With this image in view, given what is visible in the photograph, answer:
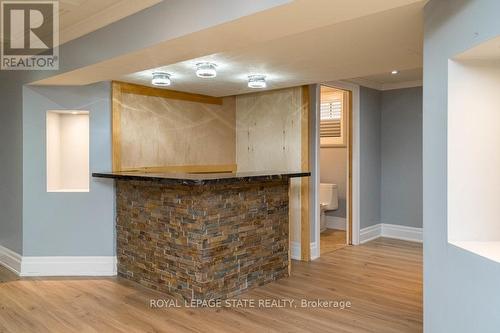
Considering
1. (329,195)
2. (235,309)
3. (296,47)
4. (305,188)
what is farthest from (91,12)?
(329,195)

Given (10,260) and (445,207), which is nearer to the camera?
(445,207)

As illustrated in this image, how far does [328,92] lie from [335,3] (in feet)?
15.7

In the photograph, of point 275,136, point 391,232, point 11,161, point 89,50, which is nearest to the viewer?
point 89,50

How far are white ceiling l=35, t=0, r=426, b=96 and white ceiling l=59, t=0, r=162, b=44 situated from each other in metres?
0.27

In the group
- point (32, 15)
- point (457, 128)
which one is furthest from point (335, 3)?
point (32, 15)

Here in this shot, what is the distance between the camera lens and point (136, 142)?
170 inches

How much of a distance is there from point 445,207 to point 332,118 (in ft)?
15.7

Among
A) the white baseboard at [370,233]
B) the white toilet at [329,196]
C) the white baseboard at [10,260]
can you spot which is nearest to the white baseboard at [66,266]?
the white baseboard at [10,260]

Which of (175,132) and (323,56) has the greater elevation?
(323,56)

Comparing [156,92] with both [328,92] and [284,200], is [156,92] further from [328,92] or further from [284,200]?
[328,92]

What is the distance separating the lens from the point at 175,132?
468cm

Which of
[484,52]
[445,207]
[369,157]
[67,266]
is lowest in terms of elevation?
[67,266]

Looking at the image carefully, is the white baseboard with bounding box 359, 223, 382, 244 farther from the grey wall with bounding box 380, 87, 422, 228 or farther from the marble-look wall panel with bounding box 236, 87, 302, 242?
the marble-look wall panel with bounding box 236, 87, 302, 242

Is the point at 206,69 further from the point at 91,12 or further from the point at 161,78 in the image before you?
the point at 91,12
